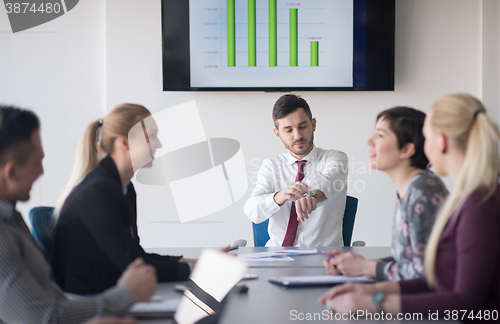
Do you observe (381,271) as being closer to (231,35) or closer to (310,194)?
(310,194)

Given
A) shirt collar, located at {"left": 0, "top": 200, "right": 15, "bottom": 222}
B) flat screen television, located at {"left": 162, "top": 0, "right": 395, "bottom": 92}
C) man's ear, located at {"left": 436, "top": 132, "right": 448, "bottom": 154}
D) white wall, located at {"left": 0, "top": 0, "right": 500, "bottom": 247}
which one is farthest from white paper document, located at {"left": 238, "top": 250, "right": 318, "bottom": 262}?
flat screen television, located at {"left": 162, "top": 0, "right": 395, "bottom": 92}

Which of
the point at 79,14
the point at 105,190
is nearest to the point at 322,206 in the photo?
the point at 105,190

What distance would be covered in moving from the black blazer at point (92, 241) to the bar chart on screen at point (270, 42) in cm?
205

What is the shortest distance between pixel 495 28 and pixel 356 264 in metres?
2.81

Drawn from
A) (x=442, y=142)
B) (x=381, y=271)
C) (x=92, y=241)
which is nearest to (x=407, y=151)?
(x=442, y=142)

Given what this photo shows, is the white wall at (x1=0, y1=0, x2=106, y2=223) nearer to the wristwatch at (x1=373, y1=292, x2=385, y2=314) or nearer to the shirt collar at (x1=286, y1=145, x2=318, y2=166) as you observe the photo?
the shirt collar at (x1=286, y1=145, x2=318, y2=166)

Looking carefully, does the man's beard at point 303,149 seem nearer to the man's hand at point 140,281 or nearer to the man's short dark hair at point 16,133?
the man's hand at point 140,281

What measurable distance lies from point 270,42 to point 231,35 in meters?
0.30

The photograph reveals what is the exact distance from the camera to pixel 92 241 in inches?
59.4

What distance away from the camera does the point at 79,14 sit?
11.7 feet

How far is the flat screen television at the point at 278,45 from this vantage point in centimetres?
344

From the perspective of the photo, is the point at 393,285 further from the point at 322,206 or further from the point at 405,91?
the point at 405,91

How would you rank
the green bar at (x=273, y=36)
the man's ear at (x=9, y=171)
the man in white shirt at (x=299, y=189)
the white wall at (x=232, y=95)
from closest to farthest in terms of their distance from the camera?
1. the man's ear at (x=9, y=171)
2. the man in white shirt at (x=299, y=189)
3. the green bar at (x=273, y=36)
4. the white wall at (x=232, y=95)

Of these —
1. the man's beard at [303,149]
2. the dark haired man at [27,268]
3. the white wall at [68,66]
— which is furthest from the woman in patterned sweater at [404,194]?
the white wall at [68,66]
